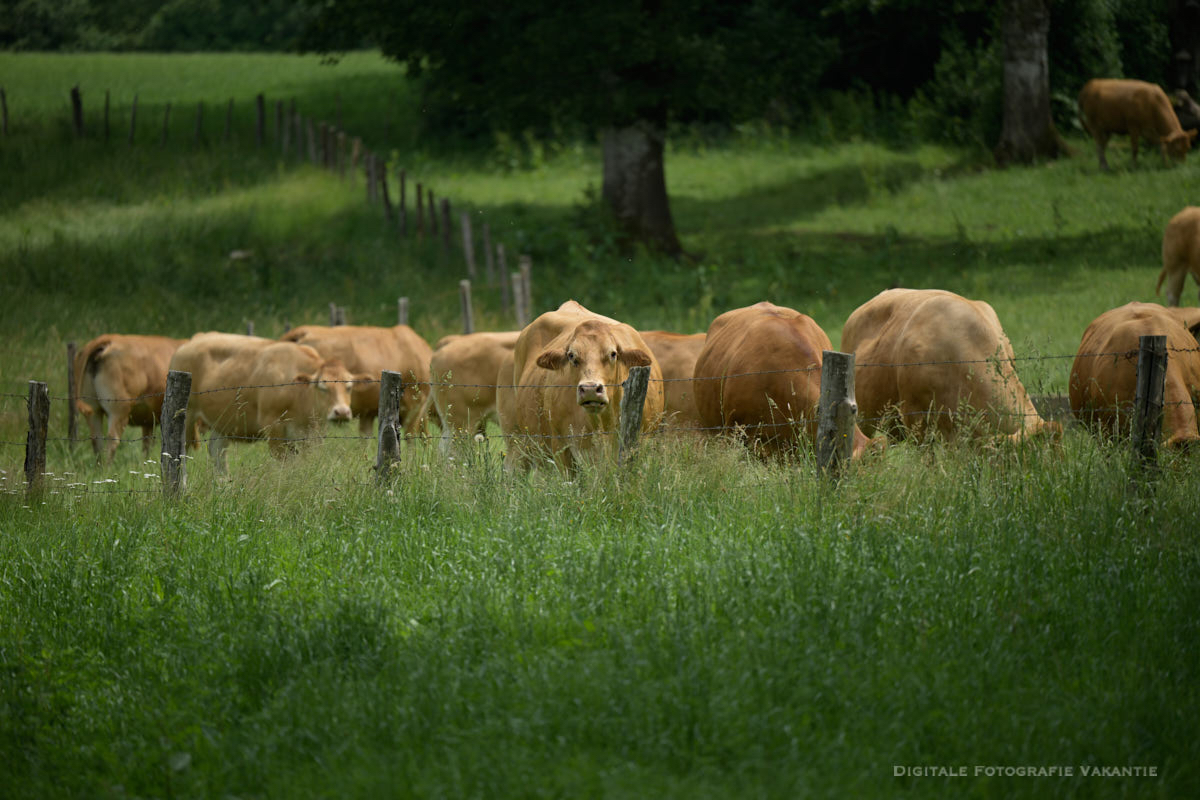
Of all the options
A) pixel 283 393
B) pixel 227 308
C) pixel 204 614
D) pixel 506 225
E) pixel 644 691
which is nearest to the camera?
pixel 644 691

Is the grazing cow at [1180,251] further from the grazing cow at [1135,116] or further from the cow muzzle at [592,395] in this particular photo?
the cow muzzle at [592,395]

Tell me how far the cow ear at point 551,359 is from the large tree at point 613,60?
12307mm

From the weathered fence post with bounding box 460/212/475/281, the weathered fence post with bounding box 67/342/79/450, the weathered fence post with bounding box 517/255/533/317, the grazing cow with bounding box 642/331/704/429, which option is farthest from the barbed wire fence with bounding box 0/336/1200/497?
the weathered fence post with bounding box 460/212/475/281

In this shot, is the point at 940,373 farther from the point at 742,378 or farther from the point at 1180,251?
the point at 1180,251

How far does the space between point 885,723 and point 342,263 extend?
18.2 metres

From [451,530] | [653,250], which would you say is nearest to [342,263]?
[653,250]

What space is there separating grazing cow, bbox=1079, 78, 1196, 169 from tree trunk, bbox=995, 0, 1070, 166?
1.06m

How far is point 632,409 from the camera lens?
7.48 m

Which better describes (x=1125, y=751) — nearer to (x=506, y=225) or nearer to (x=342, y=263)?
(x=342, y=263)

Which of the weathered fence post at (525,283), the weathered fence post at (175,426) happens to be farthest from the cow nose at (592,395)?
the weathered fence post at (525,283)

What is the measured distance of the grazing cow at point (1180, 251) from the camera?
14.6 m

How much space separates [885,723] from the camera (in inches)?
186

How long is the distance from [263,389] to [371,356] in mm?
1606

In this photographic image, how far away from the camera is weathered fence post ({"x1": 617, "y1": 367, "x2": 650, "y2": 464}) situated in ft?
24.4
